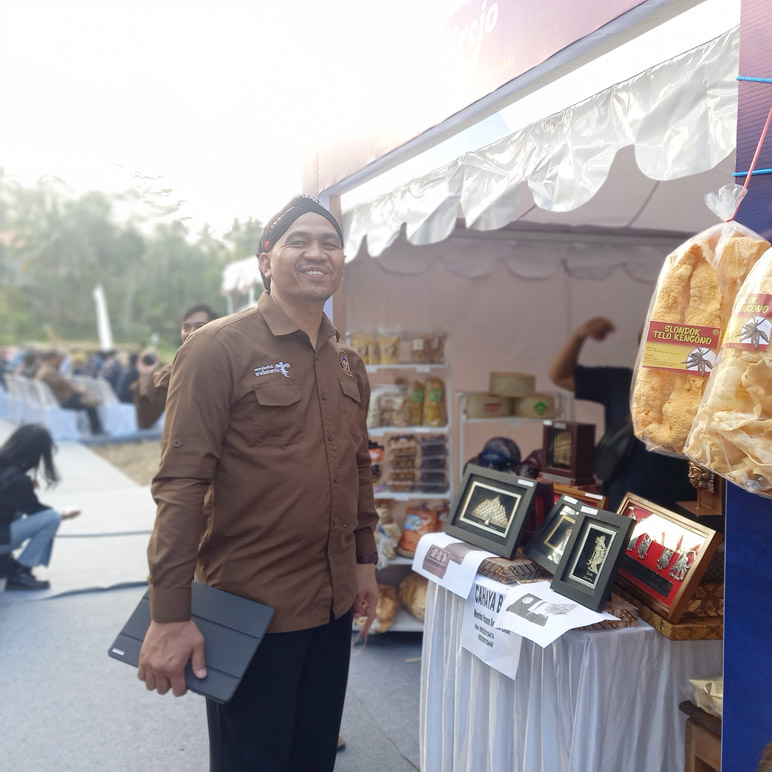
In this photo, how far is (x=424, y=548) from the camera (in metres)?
2.47

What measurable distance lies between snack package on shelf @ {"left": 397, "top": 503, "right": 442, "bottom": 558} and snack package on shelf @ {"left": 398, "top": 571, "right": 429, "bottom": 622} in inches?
6.8

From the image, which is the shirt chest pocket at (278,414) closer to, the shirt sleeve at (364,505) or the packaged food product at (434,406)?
the shirt sleeve at (364,505)

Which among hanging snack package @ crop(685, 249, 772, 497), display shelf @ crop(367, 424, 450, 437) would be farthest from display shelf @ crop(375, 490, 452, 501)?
hanging snack package @ crop(685, 249, 772, 497)

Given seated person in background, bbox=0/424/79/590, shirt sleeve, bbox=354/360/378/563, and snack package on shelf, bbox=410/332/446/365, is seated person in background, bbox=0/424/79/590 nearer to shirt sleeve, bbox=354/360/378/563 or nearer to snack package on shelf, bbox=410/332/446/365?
snack package on shelf, bbox=410/332/446/365

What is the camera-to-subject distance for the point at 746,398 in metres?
1.10

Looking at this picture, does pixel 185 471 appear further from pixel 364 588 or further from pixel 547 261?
pixel 547 261

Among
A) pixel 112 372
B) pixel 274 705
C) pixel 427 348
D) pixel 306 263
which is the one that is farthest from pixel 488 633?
pixel 112 372

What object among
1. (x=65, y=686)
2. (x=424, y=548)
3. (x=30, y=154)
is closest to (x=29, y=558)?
(x=65, y=686)

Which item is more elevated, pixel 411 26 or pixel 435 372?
pixel 411 26

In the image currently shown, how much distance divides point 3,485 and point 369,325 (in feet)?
9.56

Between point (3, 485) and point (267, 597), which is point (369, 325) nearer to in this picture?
point (3, 485)

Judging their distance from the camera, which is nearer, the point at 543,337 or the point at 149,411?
the point at 149,411

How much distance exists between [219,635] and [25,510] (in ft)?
13.8

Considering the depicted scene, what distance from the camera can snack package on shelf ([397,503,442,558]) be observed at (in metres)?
4.12
